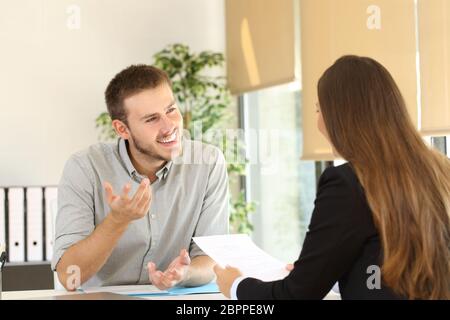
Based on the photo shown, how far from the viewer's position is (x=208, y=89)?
5.06 meters

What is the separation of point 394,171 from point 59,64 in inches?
140

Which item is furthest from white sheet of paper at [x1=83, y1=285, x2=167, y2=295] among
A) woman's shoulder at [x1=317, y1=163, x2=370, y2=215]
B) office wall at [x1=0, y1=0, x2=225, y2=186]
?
office wall at [x1=0, y1=0, x2=225, y2=186]

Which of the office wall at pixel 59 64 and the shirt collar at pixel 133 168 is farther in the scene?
the office wall at pixel 59 64

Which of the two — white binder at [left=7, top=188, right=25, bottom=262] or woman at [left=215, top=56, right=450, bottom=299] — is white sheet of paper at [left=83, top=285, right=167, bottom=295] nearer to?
woman at [left=215, top=56, right=450, bottom=299]

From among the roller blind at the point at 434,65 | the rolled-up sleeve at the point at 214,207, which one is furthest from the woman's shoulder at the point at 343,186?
the roller blind at the point at 434,65

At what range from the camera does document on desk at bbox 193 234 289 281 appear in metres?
1.73

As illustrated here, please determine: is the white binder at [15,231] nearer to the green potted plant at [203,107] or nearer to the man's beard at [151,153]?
the green potted plant at [203,107]

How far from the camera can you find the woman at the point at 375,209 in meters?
1.38

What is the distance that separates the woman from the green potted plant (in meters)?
3.14

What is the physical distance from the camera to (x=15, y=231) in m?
3.94

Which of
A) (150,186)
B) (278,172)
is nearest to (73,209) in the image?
(150,186)
